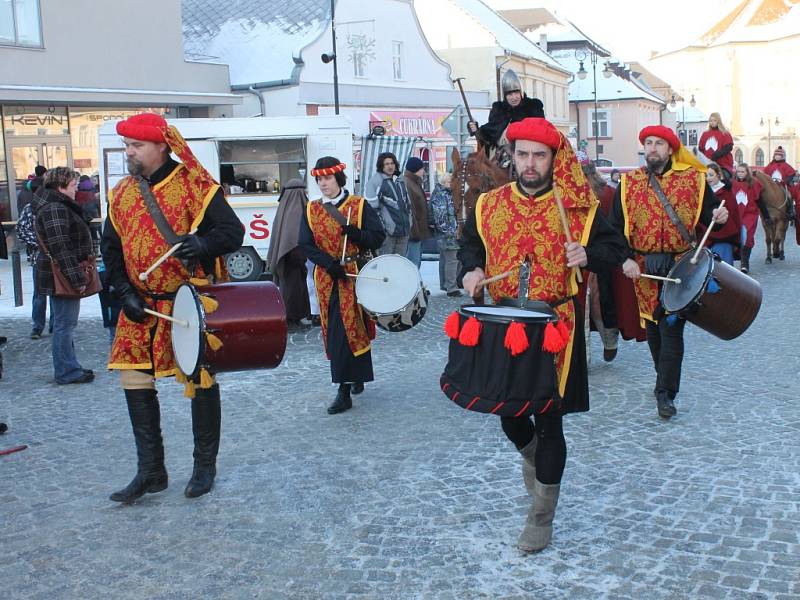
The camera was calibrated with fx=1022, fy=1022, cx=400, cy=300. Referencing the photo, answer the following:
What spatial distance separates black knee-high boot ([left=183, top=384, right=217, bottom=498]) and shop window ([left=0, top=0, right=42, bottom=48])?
16471mm

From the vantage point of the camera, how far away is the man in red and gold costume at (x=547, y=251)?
162 inches

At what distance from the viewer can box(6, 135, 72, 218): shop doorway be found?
65.7 ft

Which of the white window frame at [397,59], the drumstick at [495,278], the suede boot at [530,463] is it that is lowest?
the suede boot at [530,463]

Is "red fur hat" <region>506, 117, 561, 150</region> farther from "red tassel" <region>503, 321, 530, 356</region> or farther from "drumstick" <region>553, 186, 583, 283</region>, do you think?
"red tassel" <region>503, 321, 530, 356</region>

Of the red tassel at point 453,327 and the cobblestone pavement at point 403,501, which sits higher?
the red tassel at point 453,327

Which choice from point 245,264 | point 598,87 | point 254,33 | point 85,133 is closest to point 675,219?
point 245,264

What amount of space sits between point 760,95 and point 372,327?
86.7 metres

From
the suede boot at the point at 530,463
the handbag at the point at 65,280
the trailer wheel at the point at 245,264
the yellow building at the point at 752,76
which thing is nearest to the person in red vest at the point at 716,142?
the trailer wheel at the point at 245,264

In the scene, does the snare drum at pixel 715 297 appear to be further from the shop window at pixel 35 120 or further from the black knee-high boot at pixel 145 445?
the shop window at pixel 35 120

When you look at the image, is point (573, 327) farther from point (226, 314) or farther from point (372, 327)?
point (372, 327)

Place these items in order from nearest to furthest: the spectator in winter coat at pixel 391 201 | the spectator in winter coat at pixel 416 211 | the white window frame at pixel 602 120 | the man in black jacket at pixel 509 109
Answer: the man in black jacket at pixel 509 109
the spectator in winter coat at pixel 391 201
the spectator in winter coat at pixel 416 211
the white window frame at pixel 602 120

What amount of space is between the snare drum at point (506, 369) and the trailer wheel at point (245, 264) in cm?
1095

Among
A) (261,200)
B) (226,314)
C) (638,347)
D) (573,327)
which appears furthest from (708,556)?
(261,200)

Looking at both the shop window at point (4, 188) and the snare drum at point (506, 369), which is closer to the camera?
the snare drum at point (506, 369)
